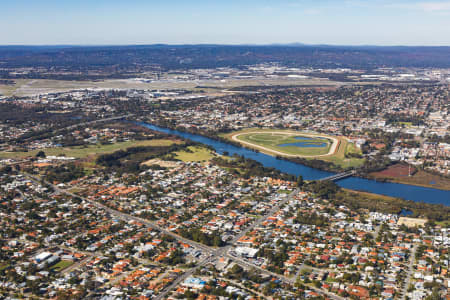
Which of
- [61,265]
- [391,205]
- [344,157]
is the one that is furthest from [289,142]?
[61,265]

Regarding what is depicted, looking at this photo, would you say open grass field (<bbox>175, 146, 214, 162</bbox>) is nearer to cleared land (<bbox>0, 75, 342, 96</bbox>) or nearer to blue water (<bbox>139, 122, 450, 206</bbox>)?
blue water (<bbox>139, 122, 450, 206</bbox>)

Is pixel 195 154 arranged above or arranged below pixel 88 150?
above

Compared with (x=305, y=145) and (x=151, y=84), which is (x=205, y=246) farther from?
(x=151, y=84)

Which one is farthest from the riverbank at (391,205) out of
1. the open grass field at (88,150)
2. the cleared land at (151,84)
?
the cleared land at (151,84)

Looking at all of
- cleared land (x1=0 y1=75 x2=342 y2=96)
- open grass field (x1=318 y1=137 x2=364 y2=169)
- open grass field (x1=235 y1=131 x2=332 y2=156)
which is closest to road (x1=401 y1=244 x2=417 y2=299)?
open grass field (x1=318 y1=137 x2=364 y2=169)

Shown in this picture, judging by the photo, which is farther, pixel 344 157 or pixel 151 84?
pixel 151 84
